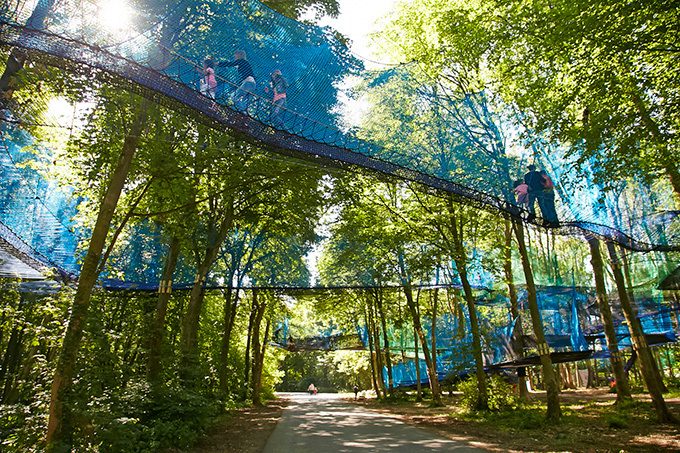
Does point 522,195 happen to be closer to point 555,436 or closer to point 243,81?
point 555,436

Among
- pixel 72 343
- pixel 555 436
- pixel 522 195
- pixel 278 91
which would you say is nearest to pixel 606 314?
pixel 555 436

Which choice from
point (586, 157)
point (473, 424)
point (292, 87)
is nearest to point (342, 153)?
point (292, 87)

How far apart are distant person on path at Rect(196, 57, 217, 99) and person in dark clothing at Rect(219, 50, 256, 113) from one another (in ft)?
0.52

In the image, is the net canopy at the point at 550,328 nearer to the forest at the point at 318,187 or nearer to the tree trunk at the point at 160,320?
the forest at the point at 318,187

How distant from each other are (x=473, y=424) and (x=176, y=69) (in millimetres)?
9432

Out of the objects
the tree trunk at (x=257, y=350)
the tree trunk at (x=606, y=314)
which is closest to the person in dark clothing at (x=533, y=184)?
the tree trunk at (x=606, y=314)

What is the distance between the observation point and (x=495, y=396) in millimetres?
10641

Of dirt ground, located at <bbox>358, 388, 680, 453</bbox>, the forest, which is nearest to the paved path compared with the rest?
dirt ground, located at <bbox>358, 388, 680, 453</bbox>

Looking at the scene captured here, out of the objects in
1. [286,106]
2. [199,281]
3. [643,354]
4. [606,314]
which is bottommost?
[643,354]

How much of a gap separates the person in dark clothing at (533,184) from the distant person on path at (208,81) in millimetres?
5736

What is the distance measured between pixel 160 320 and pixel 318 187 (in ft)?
16.0

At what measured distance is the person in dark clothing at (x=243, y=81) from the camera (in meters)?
4.83

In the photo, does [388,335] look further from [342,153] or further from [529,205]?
[342,153]

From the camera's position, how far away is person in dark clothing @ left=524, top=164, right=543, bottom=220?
770 centimetres
